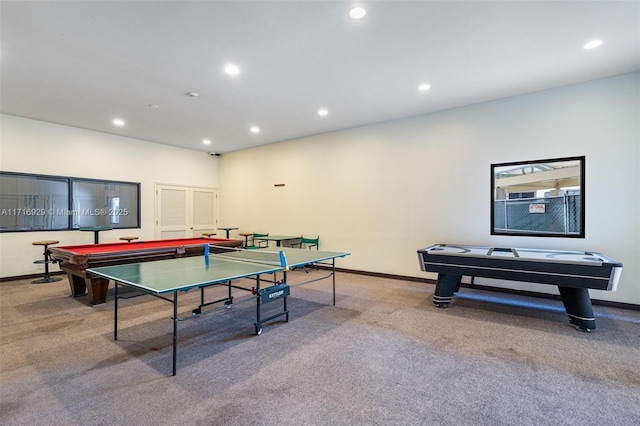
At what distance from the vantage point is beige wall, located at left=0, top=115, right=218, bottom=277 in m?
5.74

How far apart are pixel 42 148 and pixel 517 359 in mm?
8568

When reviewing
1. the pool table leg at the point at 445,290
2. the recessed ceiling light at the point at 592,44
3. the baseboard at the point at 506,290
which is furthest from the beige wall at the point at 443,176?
the pool table leg at the point at 445,290

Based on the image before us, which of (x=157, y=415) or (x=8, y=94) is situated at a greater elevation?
(x=8, y=94)

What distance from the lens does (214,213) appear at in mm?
9203

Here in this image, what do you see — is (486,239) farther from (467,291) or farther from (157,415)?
(157,415)

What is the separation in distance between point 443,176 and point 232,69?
3930 mm

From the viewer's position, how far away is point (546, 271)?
11.2ft

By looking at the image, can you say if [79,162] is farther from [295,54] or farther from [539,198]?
[539,198]

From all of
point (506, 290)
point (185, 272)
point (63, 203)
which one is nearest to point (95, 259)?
point (185, 272)

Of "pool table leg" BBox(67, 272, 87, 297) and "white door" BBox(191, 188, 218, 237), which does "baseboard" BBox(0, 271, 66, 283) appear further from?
"white door" BBox(191, 188, 218, 237)

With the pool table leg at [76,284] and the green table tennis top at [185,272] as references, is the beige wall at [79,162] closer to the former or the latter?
the pool table leg at [76,284]

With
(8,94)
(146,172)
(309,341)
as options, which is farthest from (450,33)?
(146,172)

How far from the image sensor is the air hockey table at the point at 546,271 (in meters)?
3.17

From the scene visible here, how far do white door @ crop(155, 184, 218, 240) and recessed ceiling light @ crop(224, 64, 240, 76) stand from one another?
5.04 metres
